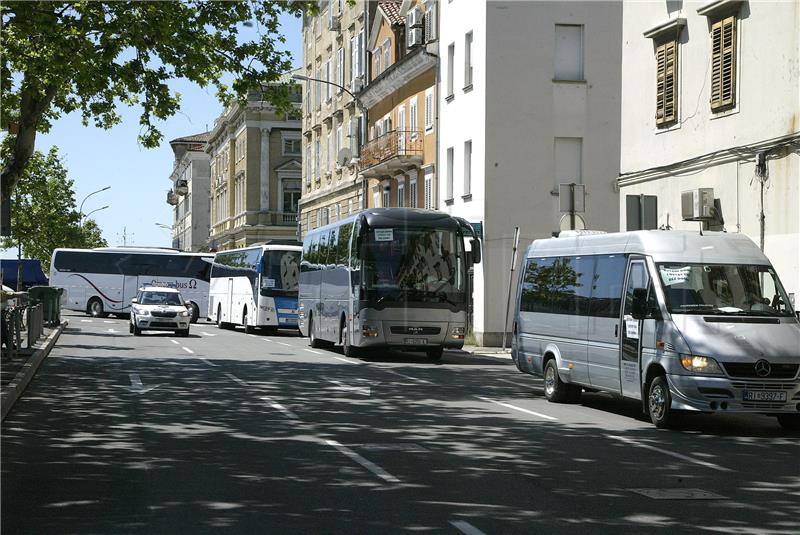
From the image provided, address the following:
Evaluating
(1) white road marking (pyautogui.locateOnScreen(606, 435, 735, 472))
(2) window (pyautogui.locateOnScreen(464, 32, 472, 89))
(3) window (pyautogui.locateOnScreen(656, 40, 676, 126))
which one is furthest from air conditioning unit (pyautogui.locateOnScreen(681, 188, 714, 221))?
(2) window (pyautogui.locateOnScreen(464, 32, 472, 89))

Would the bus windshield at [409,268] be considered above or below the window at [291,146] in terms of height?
below

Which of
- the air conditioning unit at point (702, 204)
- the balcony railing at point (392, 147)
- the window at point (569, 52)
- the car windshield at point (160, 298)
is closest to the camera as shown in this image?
the air conditioning unit at point (702, 204)

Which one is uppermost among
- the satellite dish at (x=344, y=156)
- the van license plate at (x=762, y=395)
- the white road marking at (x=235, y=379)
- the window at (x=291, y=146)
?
the window at (x=291, y=146)

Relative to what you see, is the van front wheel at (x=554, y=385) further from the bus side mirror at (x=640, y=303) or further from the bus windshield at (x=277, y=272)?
the bus windshield at (x=277, y=272)

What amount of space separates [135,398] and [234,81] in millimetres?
7997

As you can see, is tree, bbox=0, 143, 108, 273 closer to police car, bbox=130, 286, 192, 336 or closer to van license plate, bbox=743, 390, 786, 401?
police car, bbox=130, 286, 192, 336

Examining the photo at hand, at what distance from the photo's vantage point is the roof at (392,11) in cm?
4942

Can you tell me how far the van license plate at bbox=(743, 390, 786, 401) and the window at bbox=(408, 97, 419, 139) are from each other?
105 ft

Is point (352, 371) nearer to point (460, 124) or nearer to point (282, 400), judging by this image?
point (282, 400)

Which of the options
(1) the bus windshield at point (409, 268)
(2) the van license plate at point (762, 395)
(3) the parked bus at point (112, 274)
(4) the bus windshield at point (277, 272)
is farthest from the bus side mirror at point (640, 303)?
(3) the parked bus at point (112, 274)

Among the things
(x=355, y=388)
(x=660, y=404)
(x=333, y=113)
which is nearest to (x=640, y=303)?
(x=660, y=404)

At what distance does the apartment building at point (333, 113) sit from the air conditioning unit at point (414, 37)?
5729 millimetres

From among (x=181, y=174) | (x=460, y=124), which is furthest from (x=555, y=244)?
(x=181, y=174)

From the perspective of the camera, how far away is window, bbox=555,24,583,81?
125 ft
